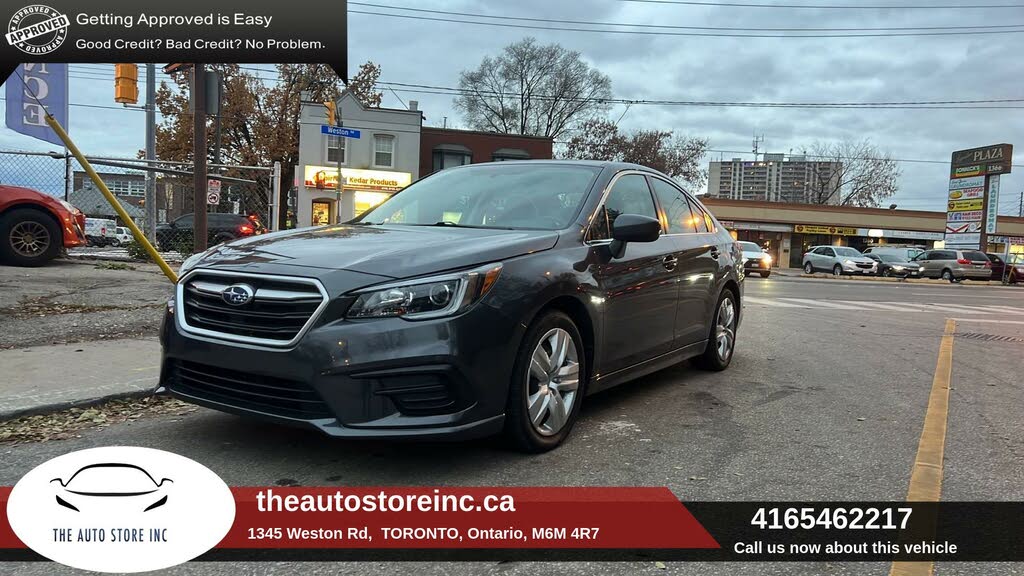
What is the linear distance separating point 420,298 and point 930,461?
2783 mm

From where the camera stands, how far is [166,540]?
2.55 meters

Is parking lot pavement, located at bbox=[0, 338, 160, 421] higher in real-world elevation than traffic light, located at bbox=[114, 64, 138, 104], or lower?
lower

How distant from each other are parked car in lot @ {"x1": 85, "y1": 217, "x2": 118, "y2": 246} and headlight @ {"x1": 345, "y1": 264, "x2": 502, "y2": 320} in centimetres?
3352

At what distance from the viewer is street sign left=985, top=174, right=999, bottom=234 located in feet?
133

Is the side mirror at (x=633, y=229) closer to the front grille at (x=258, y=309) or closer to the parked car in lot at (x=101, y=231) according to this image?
the front grille at (x=258, y=309)

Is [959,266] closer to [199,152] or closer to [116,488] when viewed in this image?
[199,152]

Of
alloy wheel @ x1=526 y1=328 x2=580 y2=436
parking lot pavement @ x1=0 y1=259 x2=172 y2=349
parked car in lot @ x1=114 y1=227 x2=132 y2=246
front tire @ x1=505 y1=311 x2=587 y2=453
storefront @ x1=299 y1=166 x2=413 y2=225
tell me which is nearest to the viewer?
front tire @ x1=505 y1=311 x2=587 y2=453

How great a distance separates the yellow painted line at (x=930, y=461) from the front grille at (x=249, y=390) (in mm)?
2327

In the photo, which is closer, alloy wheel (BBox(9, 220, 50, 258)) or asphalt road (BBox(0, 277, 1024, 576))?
asphalt road (BBox(0, 277, 1024, 576))

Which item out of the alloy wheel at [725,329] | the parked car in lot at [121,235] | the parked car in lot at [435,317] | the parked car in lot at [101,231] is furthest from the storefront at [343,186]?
the parked car in lot at [435,317]

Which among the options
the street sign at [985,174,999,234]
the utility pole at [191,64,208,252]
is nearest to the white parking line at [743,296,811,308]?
the utility pole at [191,64,208,252]

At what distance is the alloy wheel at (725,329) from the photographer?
6023 millimetres

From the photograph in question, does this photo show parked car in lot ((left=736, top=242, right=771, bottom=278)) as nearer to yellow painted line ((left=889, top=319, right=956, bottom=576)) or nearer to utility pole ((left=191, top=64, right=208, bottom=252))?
yellow painted line ((left=889, top=319, right=956, bottom=576))

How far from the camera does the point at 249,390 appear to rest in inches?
128
